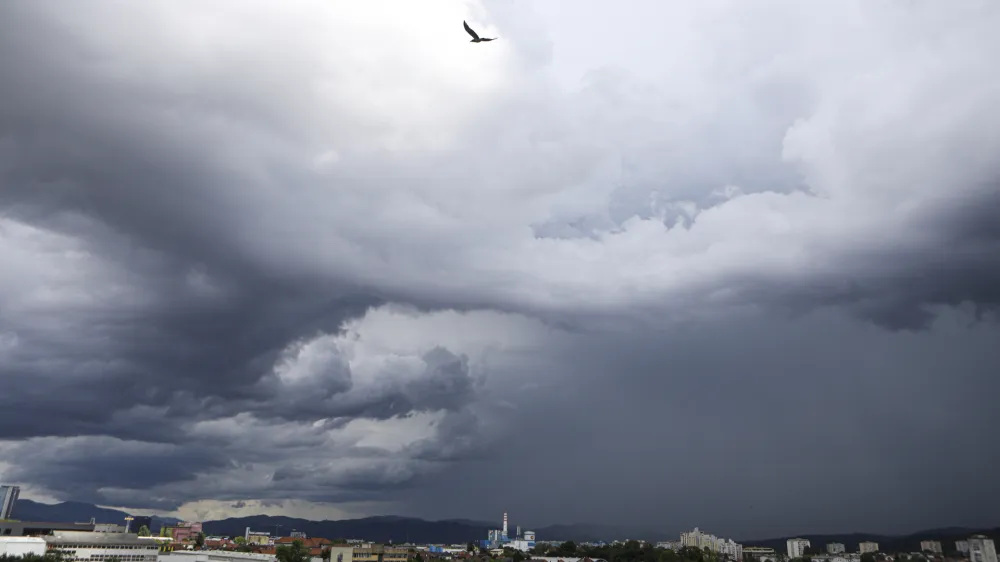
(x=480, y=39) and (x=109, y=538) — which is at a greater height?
(x=480, y=39)

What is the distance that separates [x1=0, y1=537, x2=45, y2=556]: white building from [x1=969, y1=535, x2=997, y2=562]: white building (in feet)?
603

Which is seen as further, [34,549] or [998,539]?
[34,549]

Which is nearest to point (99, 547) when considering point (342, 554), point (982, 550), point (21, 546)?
point (21, 546)

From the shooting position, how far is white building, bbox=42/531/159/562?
547ft

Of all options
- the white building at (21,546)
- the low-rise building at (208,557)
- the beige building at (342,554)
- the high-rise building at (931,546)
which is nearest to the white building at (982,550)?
the high-rise building at (931,546)

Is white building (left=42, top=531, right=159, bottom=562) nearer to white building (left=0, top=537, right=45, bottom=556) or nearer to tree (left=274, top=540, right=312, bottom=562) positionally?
white building (left=0, top=537, right=45, bottom=556)

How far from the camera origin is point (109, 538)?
17938 centimetres

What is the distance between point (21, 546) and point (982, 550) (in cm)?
18985

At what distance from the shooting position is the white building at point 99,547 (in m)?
167

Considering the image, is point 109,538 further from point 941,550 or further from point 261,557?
point 941,550

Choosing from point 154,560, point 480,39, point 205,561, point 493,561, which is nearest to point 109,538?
point 154,560

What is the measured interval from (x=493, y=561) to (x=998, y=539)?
138 metres

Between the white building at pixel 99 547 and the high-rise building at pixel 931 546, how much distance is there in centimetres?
18652

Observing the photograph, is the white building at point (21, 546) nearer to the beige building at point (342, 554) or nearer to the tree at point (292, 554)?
the tree at point (292, 554)
